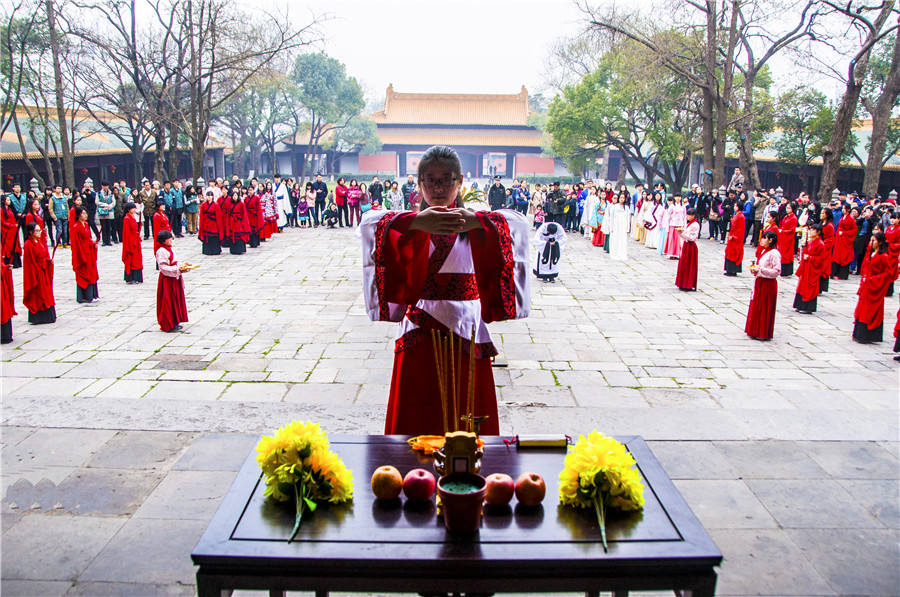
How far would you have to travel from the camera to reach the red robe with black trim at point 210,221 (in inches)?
543

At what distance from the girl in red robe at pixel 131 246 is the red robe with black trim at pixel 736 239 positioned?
9.60m

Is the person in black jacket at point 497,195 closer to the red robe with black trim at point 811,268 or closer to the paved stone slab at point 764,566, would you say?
the red robe with black trim at point 811,268

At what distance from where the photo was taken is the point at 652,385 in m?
5.89

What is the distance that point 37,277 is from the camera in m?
7.58

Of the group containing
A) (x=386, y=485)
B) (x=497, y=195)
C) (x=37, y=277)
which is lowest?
(x=37, y=277)

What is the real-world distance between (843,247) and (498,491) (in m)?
11.6

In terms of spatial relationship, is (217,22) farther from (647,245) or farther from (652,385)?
(652,385)

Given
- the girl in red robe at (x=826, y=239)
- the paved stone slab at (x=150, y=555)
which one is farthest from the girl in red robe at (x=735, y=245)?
the paved stone slab at (x=150, y=555)

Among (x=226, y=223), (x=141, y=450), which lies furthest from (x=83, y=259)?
(x=141, y=450)

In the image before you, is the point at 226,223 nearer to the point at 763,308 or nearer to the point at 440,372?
the point at 763,308

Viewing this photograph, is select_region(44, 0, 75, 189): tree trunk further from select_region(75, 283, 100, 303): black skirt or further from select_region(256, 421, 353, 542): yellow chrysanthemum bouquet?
select_region(256, 421, 353, 542): yellow chrysanthemum bouquet

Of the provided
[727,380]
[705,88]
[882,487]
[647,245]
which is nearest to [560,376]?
[727,380]

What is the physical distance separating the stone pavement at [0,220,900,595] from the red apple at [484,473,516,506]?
140 cm

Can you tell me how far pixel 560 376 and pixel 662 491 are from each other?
3.89 meters
